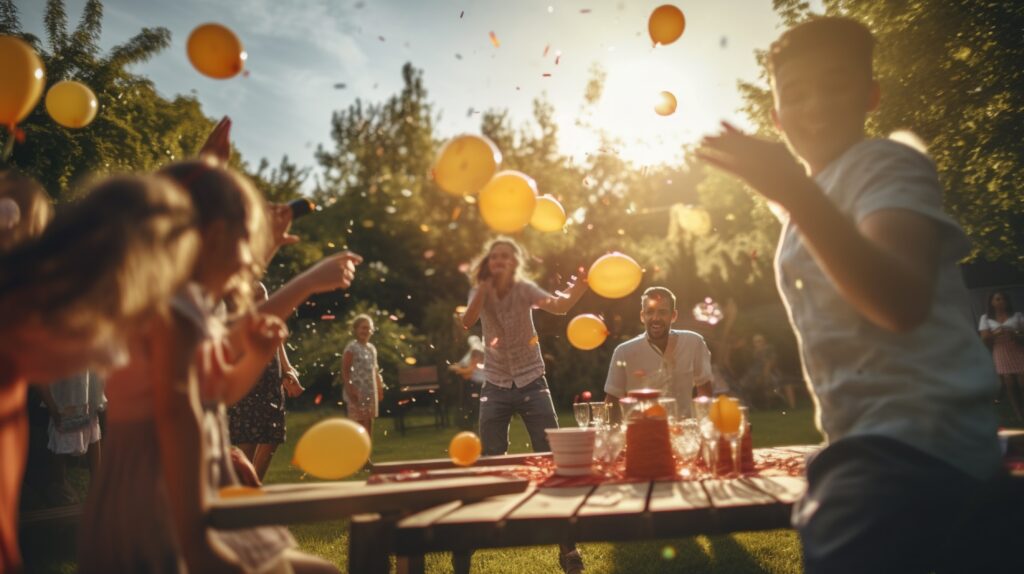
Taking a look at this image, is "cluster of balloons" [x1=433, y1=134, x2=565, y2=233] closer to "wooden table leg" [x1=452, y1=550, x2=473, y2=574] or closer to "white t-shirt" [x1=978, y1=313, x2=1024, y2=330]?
"wooden table leg" [x1=452, y1=550, x2=473, y2=574]

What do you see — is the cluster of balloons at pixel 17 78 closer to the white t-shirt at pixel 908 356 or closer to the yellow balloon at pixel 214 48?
the yellow balloon at pixel 214 48

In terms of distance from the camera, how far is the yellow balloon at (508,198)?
3967mm

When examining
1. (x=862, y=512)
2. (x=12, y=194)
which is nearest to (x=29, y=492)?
(x=12, y=194)

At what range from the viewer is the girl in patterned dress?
412 inches

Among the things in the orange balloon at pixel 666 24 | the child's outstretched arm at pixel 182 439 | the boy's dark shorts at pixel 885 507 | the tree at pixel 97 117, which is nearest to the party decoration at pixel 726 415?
the boy's dark shorts at pixel 885 507

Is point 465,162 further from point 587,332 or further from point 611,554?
point 611,554

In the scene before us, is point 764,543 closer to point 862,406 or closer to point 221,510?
point 862,406

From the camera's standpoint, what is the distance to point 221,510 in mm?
1722

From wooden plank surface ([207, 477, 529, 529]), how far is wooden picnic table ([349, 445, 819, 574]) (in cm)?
4

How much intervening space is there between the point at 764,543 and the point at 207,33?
216 inches

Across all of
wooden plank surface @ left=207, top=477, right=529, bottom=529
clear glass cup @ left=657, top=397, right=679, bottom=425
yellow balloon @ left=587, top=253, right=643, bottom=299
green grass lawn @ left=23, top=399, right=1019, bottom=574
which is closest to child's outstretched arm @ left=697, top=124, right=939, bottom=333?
wooden plank surface @ left=207, top=477, right=529, bottom=529

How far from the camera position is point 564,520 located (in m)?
2.19

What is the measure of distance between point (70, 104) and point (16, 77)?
1.16m

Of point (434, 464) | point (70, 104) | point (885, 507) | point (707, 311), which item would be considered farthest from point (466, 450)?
point (707, 311)
